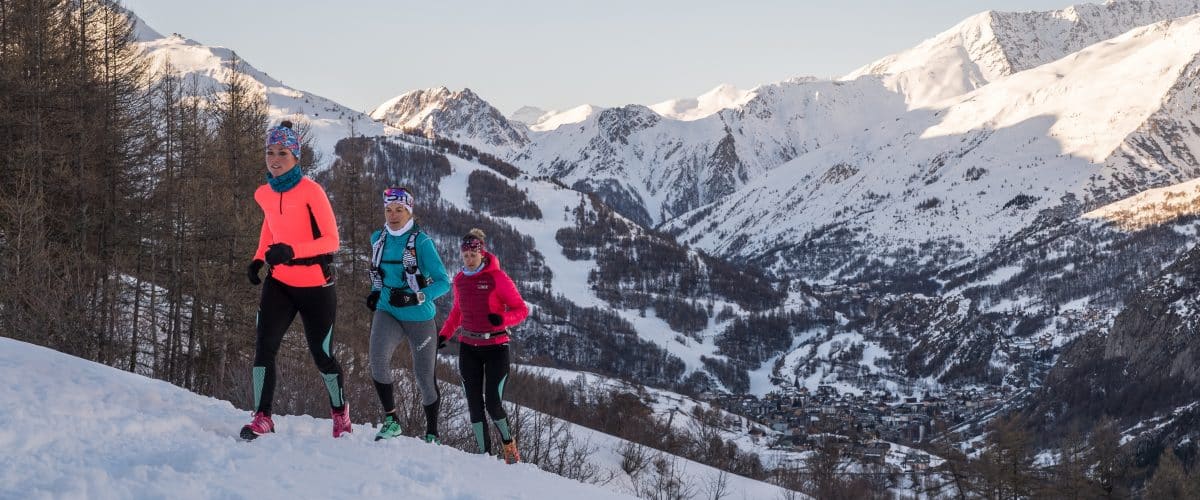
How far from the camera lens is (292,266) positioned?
853 cm

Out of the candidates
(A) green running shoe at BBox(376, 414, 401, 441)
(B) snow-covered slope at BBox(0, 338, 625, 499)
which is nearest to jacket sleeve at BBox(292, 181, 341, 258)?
(B) snow-covered slope at BBox(0, 338, 625, 499)

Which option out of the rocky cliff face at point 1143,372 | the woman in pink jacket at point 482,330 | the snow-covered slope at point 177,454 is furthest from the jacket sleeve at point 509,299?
the rocky cliff face at point 1143,372

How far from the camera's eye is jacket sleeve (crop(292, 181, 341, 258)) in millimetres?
8562

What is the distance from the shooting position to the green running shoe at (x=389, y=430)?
888 cm

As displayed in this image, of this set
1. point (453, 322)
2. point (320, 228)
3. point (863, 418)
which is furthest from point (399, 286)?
point (863, 418)

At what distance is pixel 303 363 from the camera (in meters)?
30.3

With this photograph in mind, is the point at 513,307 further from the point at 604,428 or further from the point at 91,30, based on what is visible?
the point at 604,428

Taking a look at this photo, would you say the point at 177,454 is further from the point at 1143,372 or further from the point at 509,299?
the point at 1143,372

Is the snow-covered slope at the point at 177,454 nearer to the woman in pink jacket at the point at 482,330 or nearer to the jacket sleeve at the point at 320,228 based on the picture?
the woman in pink jacket at the point at 482,330

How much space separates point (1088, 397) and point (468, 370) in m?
191

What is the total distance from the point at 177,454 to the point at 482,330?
158 inches

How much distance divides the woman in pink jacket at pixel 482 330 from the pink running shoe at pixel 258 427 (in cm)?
261

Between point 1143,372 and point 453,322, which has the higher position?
point 453,322

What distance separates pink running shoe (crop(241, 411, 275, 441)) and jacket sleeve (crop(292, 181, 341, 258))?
1.62 metres
